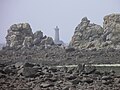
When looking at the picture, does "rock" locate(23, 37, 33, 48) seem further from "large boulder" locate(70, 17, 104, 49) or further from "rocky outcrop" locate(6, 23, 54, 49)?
"large boulder" locate(70, 17, 104, 49)

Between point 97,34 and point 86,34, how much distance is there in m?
4.59

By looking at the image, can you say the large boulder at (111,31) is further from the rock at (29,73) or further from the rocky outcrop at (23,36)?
the rock at (29,73)

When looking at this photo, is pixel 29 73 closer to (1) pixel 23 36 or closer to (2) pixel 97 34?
(2) pixel 97 34

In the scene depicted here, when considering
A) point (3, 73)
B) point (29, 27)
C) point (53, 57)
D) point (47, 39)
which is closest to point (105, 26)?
point (47, 39)

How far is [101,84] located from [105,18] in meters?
77.9

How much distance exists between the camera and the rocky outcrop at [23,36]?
101300 mm

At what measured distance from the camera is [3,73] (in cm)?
2952

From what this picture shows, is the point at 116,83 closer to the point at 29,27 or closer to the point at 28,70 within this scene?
the point at 28,70

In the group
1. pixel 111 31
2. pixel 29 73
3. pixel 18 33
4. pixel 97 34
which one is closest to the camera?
pixel 29 73

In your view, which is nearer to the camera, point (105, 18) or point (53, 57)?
point (53, 57)

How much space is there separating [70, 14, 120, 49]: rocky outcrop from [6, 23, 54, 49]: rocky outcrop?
1014 centimetres

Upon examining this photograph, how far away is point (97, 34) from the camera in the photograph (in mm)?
94000

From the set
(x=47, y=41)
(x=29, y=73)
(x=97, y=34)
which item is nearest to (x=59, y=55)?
(x=97, y=34)

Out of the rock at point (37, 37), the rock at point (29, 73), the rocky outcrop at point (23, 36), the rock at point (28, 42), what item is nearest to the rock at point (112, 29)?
the rocky outcrop at point (23, 36)
